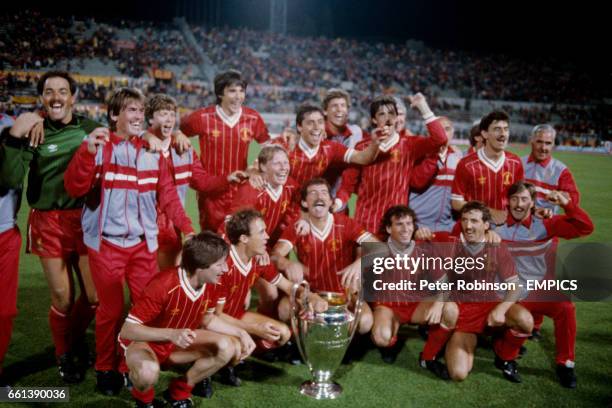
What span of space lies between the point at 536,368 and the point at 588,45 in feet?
169

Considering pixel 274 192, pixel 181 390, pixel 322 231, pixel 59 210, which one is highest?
pixel 274 192

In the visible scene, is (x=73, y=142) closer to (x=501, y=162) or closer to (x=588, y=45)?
(x=501, y=162)

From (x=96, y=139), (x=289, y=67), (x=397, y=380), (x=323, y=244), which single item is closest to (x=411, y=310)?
(x=397, y=380)

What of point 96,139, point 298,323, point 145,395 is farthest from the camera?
point 298,323

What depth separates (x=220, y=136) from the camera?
488cm

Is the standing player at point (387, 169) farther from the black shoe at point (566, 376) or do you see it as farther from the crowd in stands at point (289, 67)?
the crowd in stands at point (289, 67)

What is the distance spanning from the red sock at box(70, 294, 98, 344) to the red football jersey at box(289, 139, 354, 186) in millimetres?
2059

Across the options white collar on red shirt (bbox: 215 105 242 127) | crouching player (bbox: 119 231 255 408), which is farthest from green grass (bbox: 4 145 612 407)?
white collar on red shirt (bbox: 215 105 242 127)

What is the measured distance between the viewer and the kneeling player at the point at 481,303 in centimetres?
378

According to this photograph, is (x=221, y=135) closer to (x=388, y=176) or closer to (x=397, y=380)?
(x=388, y=176)

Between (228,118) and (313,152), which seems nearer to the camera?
(313,152)

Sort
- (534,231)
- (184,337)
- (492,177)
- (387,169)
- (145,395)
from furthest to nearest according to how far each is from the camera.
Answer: (387,169)
(492,177)
(534,231)
(145,395)
(184,337)

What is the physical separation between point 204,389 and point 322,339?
0.87 m

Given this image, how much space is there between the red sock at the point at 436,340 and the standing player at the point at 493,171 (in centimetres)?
118
